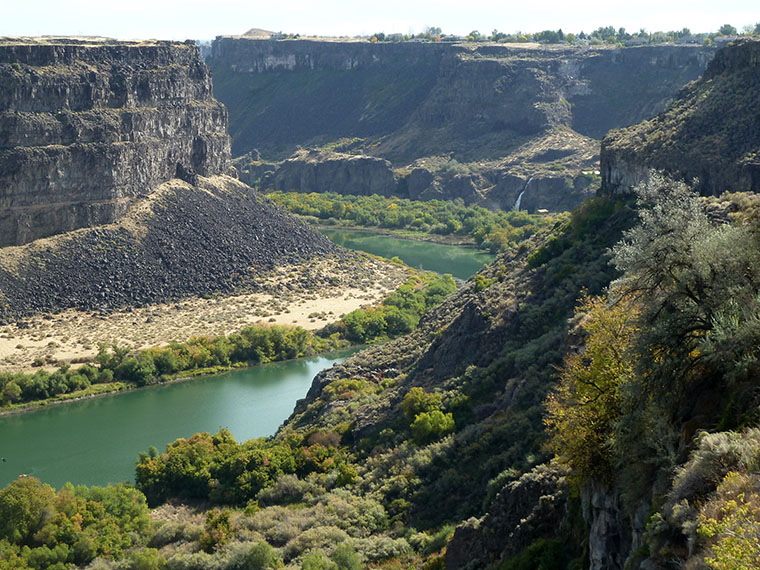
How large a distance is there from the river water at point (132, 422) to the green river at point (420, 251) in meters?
45.0

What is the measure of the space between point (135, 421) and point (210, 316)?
2572 centimetres

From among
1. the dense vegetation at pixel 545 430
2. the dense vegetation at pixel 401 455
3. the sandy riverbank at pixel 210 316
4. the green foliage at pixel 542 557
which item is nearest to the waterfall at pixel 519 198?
the sandy riverbank at pixel 210 316

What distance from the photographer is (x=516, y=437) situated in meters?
38.5

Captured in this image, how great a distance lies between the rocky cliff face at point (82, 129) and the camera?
91.2 meters

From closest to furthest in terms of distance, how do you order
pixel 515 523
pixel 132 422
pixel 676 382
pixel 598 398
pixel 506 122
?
1. pixel 676 382
2. pixel 598 398
3. pixel 515 523
4. pixel 132 422
5. pixel 506 122

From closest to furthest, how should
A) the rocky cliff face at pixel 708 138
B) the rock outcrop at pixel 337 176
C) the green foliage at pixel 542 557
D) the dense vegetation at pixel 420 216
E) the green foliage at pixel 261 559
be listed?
the green foliage at pixel 542 557 < the green foliage at pixel 261 559 < the rocky cliff face at pixel 708 138 < the dense vegetation at pixel 420 216 < the rock outcrop at pixel 337 176

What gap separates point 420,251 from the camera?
139 meters

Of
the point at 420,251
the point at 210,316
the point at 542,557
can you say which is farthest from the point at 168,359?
the point at 420,251

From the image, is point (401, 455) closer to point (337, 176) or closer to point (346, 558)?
point (346, 558)

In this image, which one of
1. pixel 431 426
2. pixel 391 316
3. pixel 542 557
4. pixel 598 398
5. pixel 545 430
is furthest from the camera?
pixel 391 316

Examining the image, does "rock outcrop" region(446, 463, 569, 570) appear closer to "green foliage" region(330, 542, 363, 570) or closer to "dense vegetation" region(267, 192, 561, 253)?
"green foliage" region(330, 542, 363, 570)

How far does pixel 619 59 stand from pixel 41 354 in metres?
143

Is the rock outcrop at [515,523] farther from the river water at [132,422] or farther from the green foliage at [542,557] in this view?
the river water at [132,422]

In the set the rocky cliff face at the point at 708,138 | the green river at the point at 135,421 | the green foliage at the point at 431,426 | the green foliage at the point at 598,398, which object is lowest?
the green river at the point at 135,421
